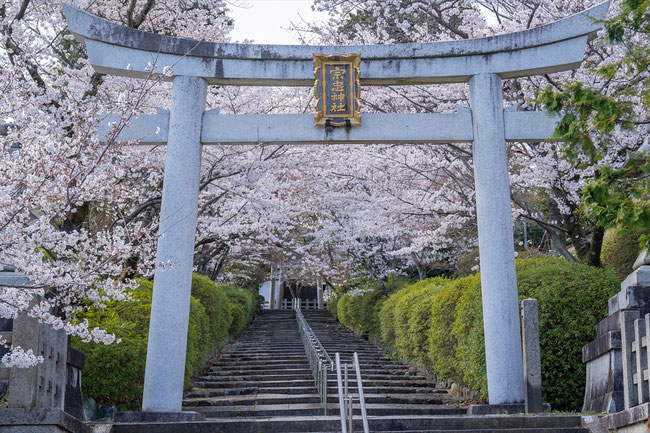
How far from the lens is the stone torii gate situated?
8852 millimetres

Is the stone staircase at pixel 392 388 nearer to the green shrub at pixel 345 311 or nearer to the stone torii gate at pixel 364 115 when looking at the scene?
the stone torii gate at pixel 364 115

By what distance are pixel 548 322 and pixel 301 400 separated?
14.1ft

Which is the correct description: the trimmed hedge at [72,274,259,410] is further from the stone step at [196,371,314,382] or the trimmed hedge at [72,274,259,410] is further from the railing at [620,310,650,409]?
the railing at [620,310,650,409]

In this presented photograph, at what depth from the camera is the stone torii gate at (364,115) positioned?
29.0ft

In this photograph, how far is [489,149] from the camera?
9133 millimetres

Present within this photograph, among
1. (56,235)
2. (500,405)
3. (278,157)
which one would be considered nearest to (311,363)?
(278,157)

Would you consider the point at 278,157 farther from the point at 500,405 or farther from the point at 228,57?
the point at 500,405

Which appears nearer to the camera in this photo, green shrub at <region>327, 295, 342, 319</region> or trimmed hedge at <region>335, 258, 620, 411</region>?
trimmed hedge at <region>335, 258, 620, 411</region>

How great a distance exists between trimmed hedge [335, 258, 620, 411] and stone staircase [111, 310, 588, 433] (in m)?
0.74

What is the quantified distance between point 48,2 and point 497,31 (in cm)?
849

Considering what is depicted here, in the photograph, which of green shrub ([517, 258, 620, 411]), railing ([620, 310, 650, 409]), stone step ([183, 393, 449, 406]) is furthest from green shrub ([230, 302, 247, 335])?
railing ([620, 310, 650, 409])

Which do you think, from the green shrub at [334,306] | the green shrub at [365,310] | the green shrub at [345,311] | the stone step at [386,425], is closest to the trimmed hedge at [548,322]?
the stone step at [386,425]

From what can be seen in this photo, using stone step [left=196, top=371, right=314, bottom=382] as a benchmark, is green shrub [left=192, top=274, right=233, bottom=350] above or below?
above

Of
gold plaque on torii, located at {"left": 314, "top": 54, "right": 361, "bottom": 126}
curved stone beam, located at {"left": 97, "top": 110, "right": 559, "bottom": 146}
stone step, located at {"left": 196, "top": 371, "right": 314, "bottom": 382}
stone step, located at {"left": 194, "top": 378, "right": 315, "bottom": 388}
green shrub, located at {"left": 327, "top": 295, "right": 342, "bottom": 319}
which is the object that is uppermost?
gold plaque on torii, located at {"left": 314, "top": 54, "right": 361, "bottom": 126}
